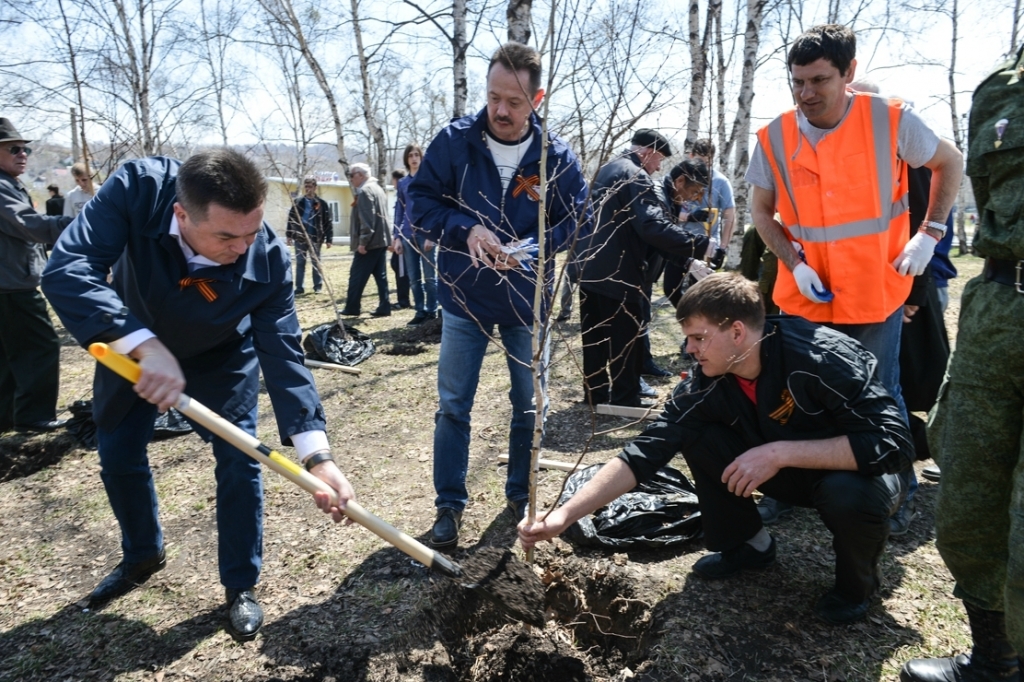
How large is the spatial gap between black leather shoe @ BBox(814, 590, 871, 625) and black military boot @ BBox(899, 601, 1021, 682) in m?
0.28

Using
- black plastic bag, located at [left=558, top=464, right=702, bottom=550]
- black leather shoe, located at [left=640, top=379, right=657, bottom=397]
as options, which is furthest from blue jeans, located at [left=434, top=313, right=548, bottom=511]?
black leather shoe, located at [left=640, top=379, right=657, bottom=397]

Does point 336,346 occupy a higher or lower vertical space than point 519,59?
lower

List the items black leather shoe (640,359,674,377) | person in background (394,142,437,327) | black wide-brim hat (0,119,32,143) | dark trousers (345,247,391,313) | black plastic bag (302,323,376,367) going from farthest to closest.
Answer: dark trousers (345,247,391,313)
person in background (394,142,437,327)
black plastic bag (302,323,376,367)
black leather shoe (640,359,674,377)
black wide-brim hat (0,119,32,143)

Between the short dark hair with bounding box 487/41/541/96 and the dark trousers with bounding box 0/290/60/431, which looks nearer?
the short dark hair with bounding box 487/41/541/96

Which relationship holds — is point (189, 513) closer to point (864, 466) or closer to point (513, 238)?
point (513, 238)

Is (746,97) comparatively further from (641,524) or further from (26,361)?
(26,361)

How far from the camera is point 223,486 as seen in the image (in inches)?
103

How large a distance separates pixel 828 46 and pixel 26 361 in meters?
5.19

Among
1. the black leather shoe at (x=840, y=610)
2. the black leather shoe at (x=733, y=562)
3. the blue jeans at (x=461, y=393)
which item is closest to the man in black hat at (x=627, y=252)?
the blue jeans at (x=461, y=393)

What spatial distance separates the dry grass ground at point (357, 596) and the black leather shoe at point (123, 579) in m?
0.07

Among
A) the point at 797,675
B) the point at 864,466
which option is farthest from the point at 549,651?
the point at 864,466

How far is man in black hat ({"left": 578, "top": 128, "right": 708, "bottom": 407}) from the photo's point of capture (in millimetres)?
4527

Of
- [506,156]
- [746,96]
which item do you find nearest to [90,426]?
[506,156]

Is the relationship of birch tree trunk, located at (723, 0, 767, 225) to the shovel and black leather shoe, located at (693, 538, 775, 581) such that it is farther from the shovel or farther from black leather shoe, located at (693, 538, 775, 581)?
the shovel
